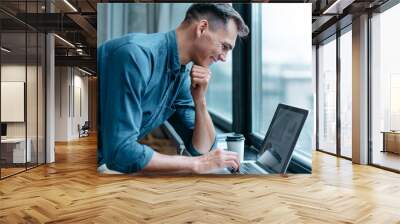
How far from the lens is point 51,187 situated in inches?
221

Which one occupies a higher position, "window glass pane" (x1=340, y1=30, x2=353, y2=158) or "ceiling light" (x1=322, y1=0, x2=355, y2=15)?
"ceiling light" (x1=322, y1=0, x2=355, y2=15)

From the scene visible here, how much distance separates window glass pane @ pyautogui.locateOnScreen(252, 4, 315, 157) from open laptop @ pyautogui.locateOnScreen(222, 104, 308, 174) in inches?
4.2

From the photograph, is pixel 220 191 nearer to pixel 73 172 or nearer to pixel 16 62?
pixel 73 172

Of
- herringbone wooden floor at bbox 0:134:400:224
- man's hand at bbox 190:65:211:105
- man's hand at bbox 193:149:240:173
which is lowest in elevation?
herringbone wooden floor at bbox 0:134:400:224

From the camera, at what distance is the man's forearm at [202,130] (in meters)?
6.05

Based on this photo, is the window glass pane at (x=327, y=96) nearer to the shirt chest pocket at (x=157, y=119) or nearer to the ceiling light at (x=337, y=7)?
the ceiling light at (x=337, y=7)

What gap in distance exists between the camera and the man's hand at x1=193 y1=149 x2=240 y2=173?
Answer: 20.2 ft

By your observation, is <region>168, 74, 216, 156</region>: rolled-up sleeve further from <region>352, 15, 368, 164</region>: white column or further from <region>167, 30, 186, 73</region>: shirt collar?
<region>352, 15, 368, 164</region>: white column

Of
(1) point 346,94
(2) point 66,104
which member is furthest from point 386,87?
(2) point 66,104

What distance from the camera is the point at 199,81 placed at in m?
6.09

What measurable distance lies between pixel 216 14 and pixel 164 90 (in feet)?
4.43

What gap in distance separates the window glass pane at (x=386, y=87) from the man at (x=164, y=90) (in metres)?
2.87

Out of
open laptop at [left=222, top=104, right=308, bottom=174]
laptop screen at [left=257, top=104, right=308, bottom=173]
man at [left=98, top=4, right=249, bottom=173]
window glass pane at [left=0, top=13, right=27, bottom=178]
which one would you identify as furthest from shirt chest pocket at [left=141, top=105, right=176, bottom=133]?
window glass pane at [left=0, top=13, right=27, bottom=178]

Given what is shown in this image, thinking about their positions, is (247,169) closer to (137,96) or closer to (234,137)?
(234,137)
